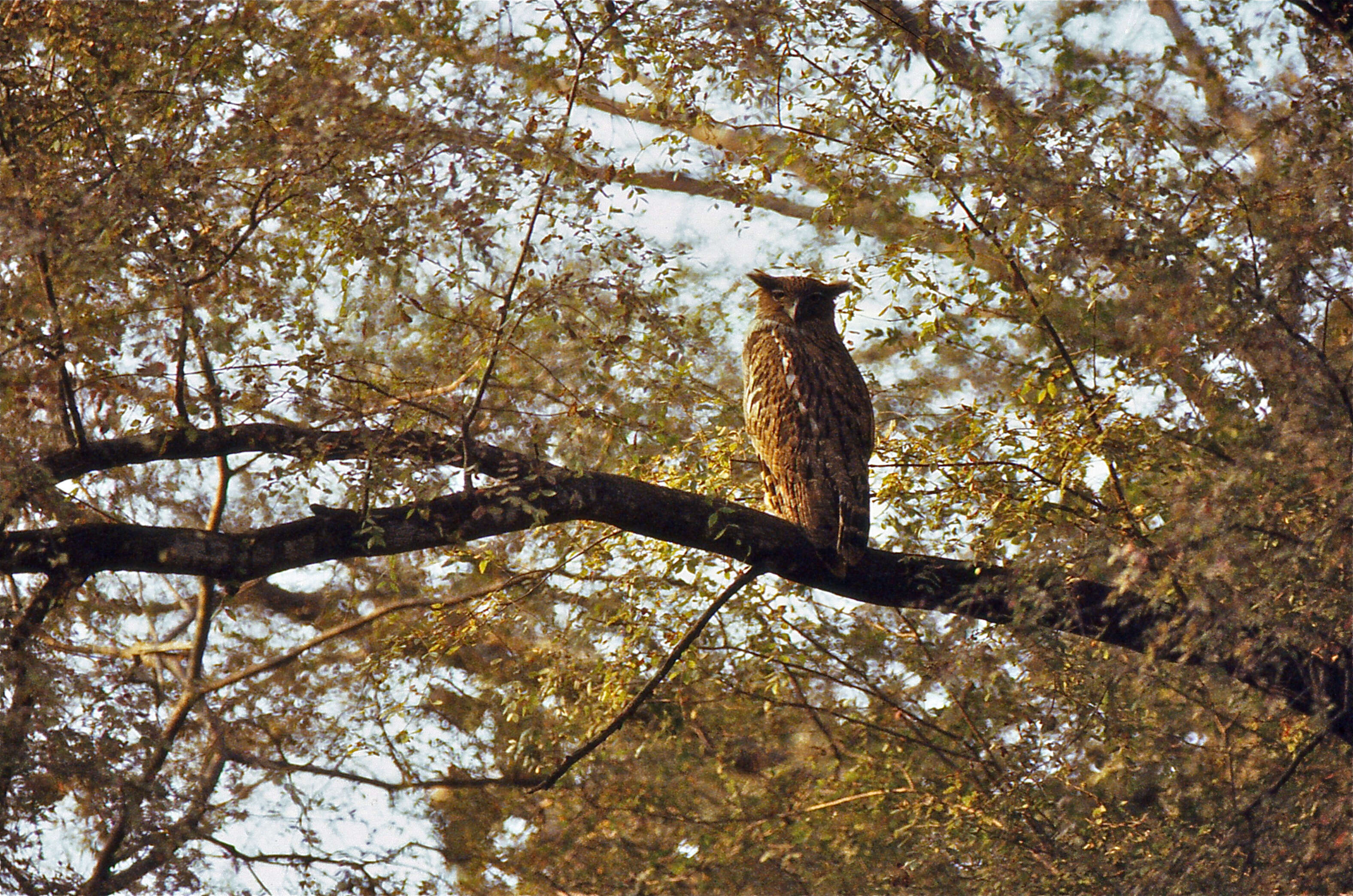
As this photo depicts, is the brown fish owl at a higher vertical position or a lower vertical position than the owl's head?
lower

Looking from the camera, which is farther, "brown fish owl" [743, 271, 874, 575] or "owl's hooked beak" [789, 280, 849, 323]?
"owl's hooked beak" [789, 280, 849, 323]

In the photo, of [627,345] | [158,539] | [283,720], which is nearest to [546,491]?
[627,345]

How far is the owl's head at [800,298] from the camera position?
5.53 metres

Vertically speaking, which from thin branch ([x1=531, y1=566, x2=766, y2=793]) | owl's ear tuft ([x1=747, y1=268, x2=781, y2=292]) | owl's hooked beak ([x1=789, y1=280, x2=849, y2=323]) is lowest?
thin branch ([x1=531, y1=566, x2=766, y2=793])

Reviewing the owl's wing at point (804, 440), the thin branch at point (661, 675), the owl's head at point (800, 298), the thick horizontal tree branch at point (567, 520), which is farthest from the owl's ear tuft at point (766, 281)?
the thin branch at point (661, 675)

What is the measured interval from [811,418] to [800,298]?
830 millimetres

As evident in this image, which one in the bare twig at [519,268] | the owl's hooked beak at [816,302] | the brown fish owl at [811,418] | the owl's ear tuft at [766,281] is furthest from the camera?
the owl's ear tuft at [766,281]

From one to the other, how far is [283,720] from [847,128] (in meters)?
4.30

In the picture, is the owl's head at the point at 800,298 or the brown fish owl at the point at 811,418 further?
the owl's head at the point at 800,298

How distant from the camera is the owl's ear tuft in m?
5.67

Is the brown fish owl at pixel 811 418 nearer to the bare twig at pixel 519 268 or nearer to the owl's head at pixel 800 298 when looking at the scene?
the owl's head at pixel 800 298

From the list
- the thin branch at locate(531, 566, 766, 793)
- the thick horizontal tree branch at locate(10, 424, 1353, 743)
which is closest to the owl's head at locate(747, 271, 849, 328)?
the thick horizontal tree branch at locate(10, 424, 1353, 743)

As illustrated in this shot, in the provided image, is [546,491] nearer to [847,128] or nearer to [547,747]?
[847,128]

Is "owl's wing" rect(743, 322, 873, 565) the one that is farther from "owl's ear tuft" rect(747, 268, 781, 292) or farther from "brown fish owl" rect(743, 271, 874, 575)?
"owl's ear tuft" rect(747, 268, 781, 292)
